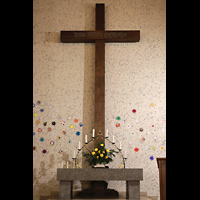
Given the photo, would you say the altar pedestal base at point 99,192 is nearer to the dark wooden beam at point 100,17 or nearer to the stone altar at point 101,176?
the stone altar at point 101,176

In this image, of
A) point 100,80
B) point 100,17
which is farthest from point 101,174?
point 100,17

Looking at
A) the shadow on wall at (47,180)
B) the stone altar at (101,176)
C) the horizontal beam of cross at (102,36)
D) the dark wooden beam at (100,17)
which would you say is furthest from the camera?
the dark wooden beam at (100,17)

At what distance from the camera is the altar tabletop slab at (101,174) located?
385 centimetres

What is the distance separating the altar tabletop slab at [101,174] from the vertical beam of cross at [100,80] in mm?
788

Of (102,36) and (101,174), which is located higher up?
(102,36)

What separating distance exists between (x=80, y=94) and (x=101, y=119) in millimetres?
621

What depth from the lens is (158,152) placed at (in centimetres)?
475

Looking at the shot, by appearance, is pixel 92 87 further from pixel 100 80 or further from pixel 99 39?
pixel 99 39

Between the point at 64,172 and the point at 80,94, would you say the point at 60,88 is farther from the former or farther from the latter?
the point at 64,172

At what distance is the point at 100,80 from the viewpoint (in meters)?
4.81

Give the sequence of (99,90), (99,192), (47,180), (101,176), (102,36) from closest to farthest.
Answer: (101,176) → (99,192) → (47,180) → (99,90) → (102,36)

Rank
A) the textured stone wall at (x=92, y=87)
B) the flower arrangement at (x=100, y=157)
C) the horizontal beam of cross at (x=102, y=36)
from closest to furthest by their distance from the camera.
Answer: the flower arrangement at (x=100, y=157) → the textured stone wall at (x=92, y=87) → the horizontal beam of cross at (x=102, y=36)

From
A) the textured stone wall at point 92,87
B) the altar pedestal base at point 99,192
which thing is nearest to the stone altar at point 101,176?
the altar pedestal base at point 99,192

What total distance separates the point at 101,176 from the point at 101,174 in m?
0.03
